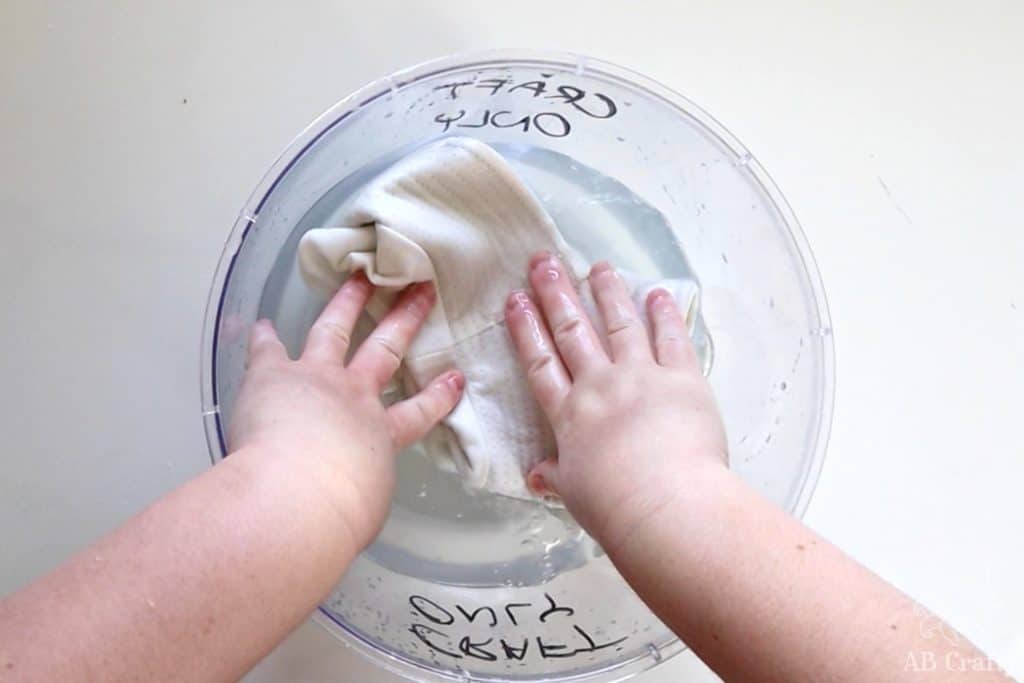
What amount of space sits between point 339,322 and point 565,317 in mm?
148

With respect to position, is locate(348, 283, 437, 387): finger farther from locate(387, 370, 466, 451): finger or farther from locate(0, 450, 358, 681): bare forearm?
locate(0, 450, 358, 681): bare forearm

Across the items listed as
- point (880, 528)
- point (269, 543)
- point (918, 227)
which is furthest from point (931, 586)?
point (269, 543)

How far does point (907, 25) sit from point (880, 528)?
0.37 m

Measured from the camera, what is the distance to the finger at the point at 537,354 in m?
0.57

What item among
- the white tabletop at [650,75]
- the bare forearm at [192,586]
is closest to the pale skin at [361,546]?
the bare forearm at [192,586]

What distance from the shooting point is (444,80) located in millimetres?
566

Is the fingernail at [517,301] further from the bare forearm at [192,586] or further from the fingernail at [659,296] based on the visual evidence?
the bare forearm at [192,586]

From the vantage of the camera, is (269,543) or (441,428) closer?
(269,543)

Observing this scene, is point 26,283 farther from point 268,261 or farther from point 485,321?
point 485,321

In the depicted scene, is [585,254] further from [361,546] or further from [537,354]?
[361,546]

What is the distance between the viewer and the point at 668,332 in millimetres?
567

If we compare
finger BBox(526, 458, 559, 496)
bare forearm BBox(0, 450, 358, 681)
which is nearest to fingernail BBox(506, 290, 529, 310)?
finger BBox(526, 458, 559, 496)

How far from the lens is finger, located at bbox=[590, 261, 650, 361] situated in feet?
1.83

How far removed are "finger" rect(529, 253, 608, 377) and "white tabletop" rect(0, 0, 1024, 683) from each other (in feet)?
0.55
